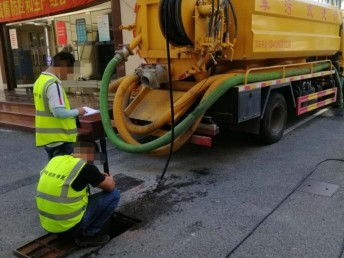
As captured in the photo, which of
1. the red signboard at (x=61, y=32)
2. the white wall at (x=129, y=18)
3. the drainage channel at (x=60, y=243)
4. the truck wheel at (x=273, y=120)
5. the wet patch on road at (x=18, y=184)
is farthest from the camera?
the red signboard at (x=61, y=32)

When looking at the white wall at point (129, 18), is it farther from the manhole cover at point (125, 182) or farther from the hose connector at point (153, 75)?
the manhole cover at point (125, 182)

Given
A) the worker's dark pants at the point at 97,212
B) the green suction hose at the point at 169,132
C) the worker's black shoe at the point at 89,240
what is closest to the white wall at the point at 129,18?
the green suction hose at the point at 169,132

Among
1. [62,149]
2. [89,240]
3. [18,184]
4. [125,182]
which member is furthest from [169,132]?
[18,184]

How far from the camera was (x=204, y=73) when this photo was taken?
5375mm

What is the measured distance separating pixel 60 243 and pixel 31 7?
28.0 ft

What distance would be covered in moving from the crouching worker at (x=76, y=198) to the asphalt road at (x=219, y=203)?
21cm

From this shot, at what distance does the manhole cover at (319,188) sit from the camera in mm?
4332

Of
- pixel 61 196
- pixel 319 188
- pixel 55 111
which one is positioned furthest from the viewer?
pixel 319 188

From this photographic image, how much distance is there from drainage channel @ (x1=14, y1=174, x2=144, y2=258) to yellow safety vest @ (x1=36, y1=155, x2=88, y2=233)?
21 centimetres

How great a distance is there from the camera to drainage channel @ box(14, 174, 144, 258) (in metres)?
3.27

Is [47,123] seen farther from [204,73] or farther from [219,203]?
[204,73]

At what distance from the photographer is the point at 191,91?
16.7ft

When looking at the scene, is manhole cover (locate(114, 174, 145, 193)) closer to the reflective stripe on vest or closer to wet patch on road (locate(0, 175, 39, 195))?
wet patch on road (locate(0, 175, 39, 195))

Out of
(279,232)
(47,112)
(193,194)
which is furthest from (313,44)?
(47,112)
